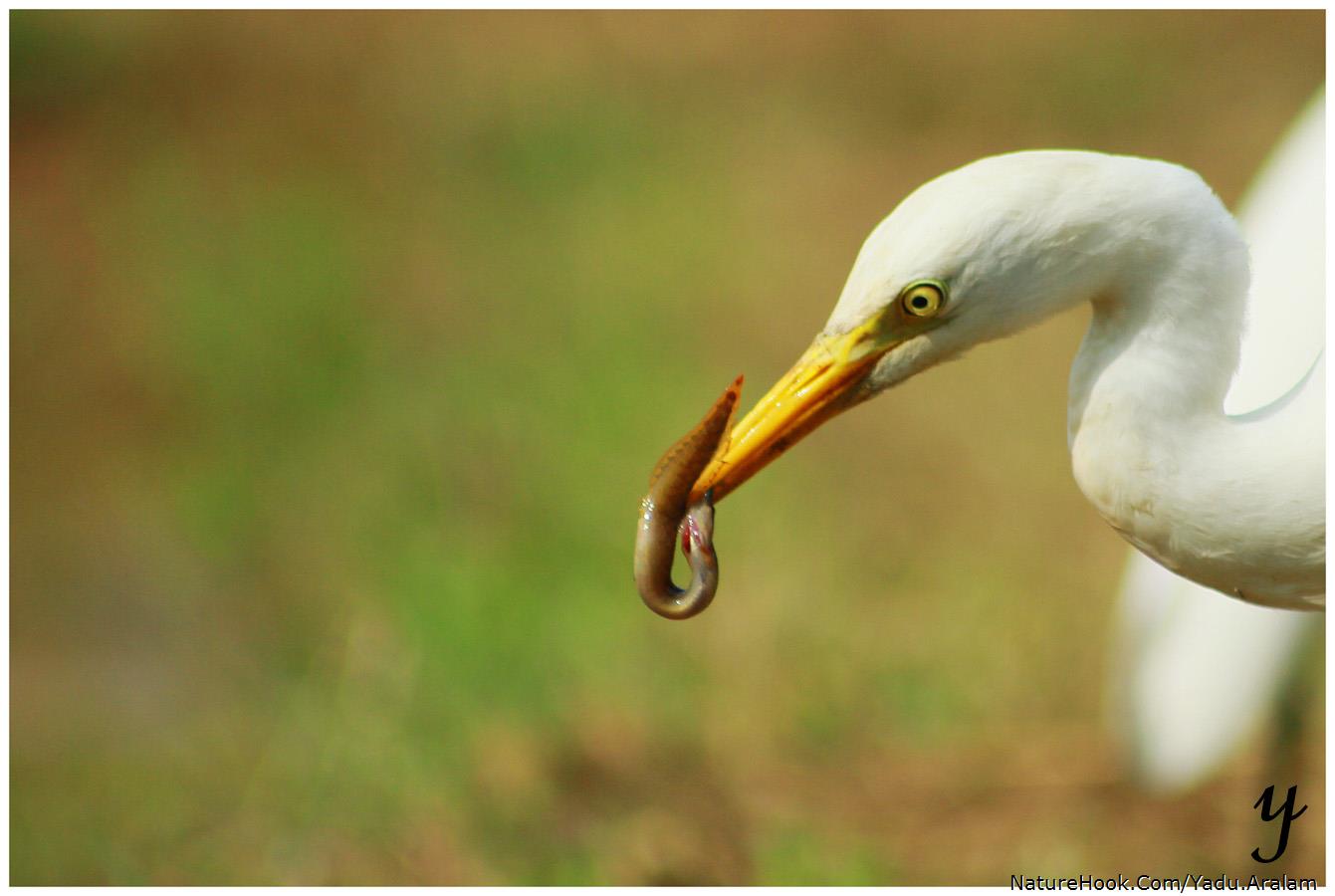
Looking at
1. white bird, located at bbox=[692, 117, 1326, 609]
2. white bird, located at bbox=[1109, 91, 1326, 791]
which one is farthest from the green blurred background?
white bird, located at bbox=[692, 117, 1326, 609]

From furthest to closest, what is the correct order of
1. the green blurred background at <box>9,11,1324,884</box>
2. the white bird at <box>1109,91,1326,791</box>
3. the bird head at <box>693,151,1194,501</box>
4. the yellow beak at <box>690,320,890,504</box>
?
the green blurred background at <box>9,11,1324,884</box> < the white bird at <box>1109,91,1326,791</box> < the yellow beak at <box>690,320,890,504</box> < the bird head at <box>693,151,1194,501</box>

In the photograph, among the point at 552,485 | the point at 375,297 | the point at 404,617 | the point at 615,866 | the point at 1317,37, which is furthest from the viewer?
A: the point at 1317,37

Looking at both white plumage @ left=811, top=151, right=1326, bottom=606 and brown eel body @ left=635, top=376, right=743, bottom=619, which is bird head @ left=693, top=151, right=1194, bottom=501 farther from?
brown eel body @ left=635, top=376, right=743, bottom=619

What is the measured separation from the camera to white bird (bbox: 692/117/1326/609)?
1.65 m

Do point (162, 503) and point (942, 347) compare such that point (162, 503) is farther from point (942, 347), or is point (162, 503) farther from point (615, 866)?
point (942, 347)

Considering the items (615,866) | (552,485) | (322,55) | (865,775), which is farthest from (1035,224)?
(322,55)

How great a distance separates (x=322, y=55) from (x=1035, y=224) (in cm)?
589

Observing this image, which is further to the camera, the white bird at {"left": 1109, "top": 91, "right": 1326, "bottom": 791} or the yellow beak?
the white bird at {"left": 1109, "top": 91, "right": 1326, "bottom": 791}

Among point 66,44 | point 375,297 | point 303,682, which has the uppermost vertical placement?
point 66,44

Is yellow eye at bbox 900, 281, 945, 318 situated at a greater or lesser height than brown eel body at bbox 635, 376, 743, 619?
greater

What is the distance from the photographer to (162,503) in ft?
15.5

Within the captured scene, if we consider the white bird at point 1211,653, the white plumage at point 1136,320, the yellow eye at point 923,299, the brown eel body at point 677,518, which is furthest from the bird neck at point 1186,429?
the white bird at point 1211,653

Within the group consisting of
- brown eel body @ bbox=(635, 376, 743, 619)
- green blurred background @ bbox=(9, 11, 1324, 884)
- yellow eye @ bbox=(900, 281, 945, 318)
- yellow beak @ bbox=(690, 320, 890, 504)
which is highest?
green blurred background @ bbox=(9, 11, 1324, 884)

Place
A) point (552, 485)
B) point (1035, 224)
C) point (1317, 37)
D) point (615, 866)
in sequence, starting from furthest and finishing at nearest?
1. point (1317, 37)
2. point (552, 485)
3. point (615, 866)
4. point (1035, 224)
